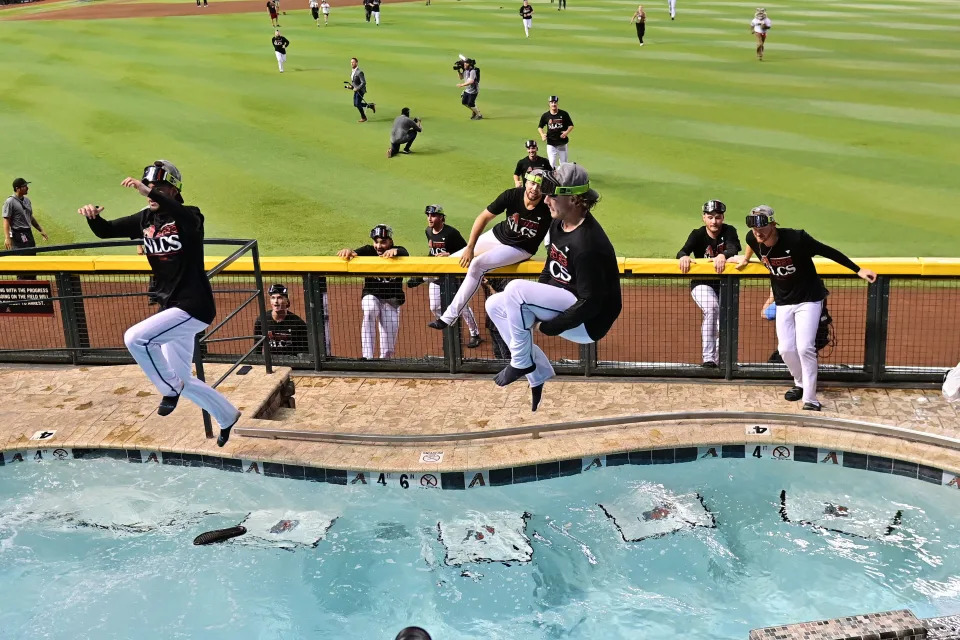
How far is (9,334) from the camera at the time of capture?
1191cm

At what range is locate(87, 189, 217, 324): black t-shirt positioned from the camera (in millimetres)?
7699

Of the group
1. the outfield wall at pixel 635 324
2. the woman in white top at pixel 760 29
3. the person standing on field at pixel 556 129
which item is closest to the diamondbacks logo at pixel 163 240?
the outfield wall at pixel 635 324

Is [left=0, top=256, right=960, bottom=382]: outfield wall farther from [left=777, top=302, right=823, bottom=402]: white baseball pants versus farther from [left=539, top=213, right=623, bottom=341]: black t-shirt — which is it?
[left=539, top=213, right=623, bottom=341]: black t-shirt

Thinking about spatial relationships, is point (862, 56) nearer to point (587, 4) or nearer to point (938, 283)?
point (587, 4)

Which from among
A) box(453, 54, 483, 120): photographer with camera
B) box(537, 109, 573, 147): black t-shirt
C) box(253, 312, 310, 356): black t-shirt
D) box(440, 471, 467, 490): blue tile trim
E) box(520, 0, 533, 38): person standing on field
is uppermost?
box(520, 0, 533, 38): person standing on field

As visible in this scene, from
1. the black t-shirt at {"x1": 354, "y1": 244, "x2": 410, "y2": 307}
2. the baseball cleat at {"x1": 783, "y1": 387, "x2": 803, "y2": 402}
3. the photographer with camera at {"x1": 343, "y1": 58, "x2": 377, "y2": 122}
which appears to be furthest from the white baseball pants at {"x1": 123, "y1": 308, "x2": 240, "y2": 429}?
the photographer with camera at {"x1": 343, "y1": 58, "x2": 377, "y2": 122}

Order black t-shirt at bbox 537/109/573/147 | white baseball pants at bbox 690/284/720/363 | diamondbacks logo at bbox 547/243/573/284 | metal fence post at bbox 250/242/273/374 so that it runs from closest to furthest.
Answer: diamondbacks logo at bbox 547/243/573/284 < metal fence post at bbox 250/242/273/374 < white baseball pants at bbox 690/284/720/363 < black t-shirt at bbox 537/109/573/147

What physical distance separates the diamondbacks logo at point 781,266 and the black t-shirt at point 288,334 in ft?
17.1

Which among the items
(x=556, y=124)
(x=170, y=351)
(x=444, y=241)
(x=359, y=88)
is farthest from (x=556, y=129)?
(x=170, y=351)

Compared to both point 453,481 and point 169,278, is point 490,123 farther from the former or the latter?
point 169,278

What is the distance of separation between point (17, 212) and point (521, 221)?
11.4 meters

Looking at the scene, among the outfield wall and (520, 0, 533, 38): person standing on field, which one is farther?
(520, 0, 533, 38): person standing on field

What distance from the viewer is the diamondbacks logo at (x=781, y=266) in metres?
9.17

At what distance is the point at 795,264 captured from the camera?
9180 mm
